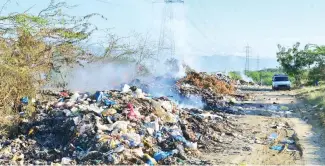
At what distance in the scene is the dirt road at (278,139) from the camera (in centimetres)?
997

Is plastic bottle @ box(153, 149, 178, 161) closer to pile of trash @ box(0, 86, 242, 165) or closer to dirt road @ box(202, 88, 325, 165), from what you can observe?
pile of trash @ box(0, 86, 242, 165)

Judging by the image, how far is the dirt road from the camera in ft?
32.7

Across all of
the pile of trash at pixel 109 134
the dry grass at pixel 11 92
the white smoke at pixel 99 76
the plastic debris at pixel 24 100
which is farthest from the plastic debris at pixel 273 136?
the white smoke at pixel 99 76

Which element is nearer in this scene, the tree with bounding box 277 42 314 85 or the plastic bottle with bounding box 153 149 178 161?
the plastic bottle with bounding box 153 149 178 161

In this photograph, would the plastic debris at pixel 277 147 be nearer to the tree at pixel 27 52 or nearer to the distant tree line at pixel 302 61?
the tree at pixel 27 52

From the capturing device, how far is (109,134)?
9.83 meters

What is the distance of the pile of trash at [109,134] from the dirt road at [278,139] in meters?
0.69

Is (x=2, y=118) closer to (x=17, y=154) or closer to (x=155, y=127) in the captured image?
(x=17, y=154)

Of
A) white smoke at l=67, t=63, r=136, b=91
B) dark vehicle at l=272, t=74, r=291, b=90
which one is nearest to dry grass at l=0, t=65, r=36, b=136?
white smoke at l=67, t=63, r=136, b=91

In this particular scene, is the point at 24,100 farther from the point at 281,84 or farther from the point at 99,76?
the point at 281,84

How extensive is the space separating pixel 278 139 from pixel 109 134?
5147 millimetres

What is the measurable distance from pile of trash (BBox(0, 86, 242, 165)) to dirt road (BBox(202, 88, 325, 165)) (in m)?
0.69

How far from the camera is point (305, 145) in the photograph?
11.5 meters

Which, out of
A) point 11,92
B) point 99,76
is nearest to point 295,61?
point 99,76
